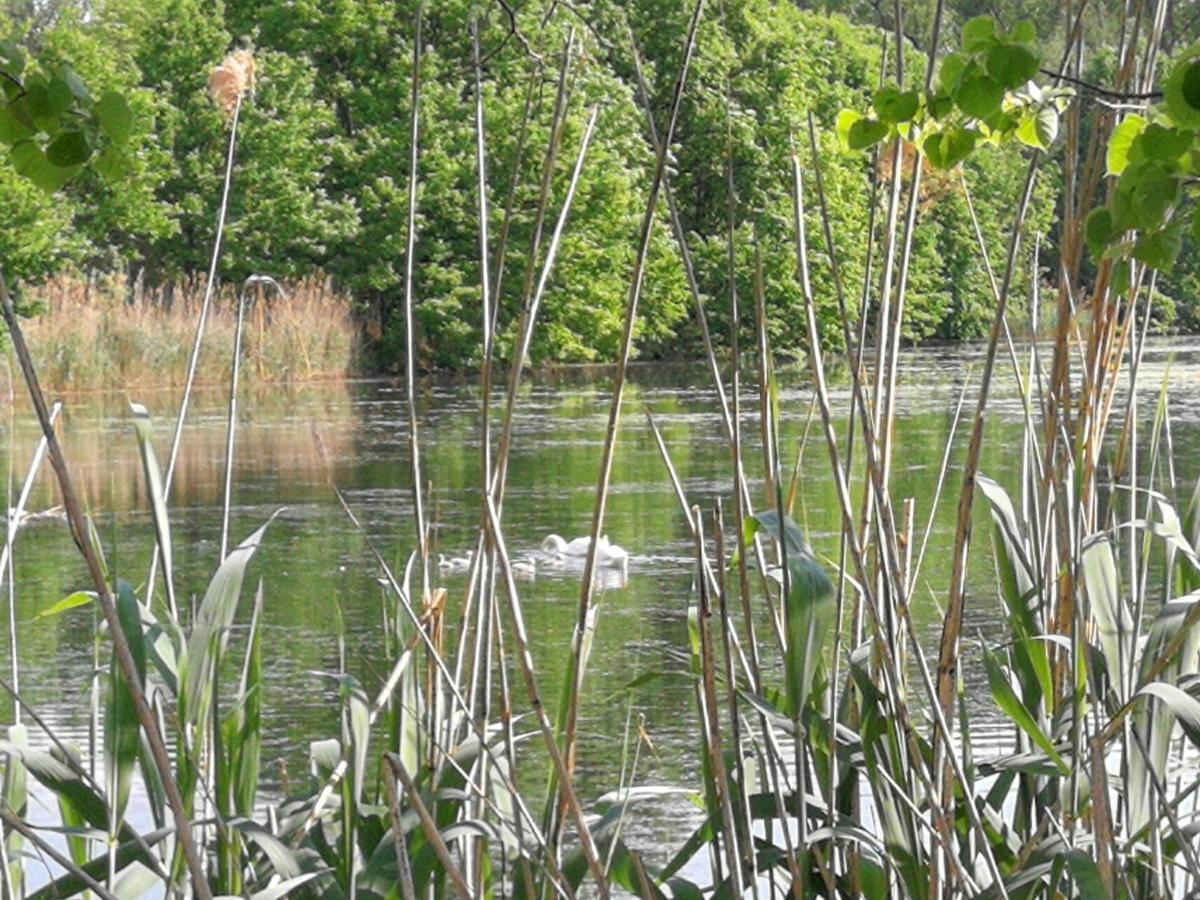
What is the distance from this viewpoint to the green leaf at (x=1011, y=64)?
1115 mm

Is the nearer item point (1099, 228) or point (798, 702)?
point (1099, 228)

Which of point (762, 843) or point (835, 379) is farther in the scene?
point (835, 379)

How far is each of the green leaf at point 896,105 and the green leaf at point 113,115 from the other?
42 cm

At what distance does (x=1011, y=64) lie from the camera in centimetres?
113

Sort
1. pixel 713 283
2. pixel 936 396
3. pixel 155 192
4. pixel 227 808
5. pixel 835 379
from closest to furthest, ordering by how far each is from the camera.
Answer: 1. pixel 227 808
2. pixel 936 396
3. pixel 835 379
4. pixel 155 192
5. pixel 713 283

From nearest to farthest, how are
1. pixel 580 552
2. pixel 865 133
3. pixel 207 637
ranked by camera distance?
pixel 865 133 → pixel 207 637 → pixel 580 552

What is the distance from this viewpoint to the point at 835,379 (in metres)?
17.0

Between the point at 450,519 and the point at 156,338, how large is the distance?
8.05 metres

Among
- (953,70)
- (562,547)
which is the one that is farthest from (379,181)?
(953,70)

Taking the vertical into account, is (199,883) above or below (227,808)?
above

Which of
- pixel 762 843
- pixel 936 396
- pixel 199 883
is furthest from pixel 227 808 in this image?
pixel 936 396

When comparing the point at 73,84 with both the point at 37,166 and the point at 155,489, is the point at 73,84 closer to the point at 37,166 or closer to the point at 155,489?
the point at 37,166

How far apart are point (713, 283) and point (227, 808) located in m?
19.2

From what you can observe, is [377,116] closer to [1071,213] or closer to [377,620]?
[377,620]
